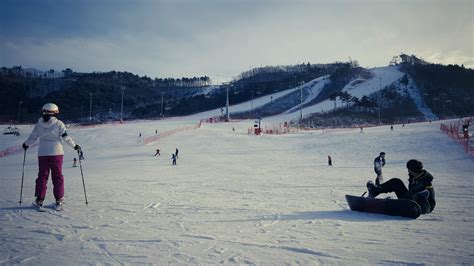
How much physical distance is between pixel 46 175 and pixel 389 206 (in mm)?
7116

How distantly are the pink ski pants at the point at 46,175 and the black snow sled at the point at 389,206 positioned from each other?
635 centimetres

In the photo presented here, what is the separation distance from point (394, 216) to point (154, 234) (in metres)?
4.49

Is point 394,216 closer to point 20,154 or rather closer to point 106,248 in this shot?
point 106,248

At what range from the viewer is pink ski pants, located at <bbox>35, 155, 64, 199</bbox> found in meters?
6.20

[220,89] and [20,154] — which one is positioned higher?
[220,89]

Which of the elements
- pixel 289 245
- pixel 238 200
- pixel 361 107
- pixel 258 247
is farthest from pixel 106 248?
pixel 361 107

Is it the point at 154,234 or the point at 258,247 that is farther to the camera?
the point at 154,234

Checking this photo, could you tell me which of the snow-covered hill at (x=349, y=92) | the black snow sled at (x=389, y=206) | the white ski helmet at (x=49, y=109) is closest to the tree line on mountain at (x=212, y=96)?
the snow-covered hill at (x=349, y=92)

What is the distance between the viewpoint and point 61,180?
638cm

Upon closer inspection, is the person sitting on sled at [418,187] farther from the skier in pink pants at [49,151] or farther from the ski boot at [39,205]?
the ski boot at [39,205]

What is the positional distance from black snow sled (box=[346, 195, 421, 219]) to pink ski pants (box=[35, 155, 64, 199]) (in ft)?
20.8

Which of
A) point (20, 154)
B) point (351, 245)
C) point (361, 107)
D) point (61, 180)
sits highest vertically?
point (361, 107)

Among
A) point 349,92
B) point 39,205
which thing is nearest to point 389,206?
point 39,205

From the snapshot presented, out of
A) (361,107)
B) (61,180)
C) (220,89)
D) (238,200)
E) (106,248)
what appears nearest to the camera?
(106,248)
